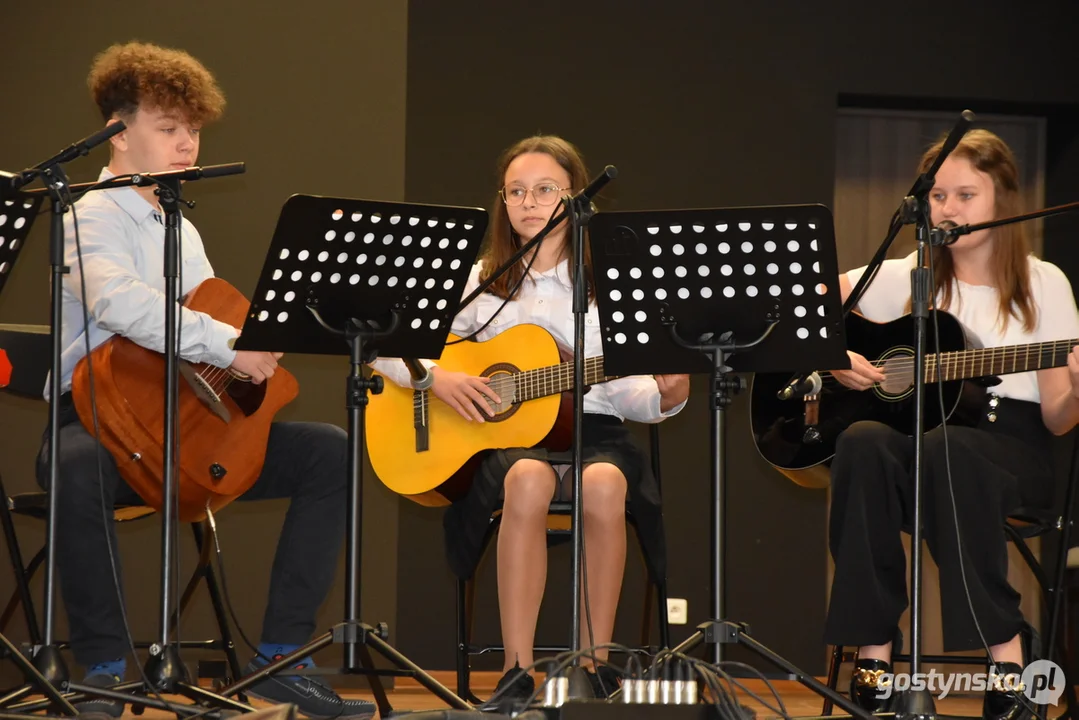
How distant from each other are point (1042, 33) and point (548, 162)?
2.19 m

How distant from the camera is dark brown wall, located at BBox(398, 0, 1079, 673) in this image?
423cm

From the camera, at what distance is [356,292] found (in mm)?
2438

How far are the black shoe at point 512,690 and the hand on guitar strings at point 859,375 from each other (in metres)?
0.99

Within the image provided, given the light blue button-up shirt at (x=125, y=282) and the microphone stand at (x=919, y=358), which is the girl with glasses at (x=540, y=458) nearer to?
the light blue button-up shirt at (x=125, y=282)

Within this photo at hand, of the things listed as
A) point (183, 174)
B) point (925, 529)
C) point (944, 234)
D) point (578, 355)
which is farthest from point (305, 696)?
point (944, 234)

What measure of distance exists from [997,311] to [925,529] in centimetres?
64

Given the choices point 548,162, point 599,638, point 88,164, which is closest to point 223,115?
point 88,164

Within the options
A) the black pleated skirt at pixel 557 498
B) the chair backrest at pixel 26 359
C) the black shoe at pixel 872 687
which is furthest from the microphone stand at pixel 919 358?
the chair backrest at pixel 26 359

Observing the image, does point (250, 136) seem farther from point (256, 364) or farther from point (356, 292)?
point (356, 292)

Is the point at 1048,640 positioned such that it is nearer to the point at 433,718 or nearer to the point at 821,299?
the point at 821,299

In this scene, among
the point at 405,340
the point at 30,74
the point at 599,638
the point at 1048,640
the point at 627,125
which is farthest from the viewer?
the point at 627,125

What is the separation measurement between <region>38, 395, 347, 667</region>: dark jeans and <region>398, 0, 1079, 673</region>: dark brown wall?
113cm

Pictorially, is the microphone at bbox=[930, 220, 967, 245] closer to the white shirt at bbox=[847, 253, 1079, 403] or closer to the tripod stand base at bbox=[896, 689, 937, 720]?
the white shirt at bbox=[847, 253, 1079, 403]

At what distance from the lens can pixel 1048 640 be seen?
2760 mm
